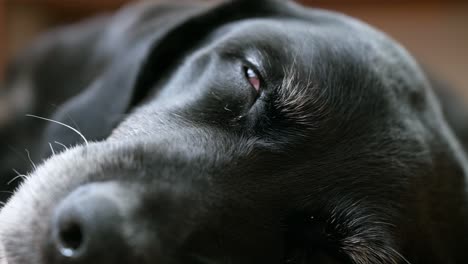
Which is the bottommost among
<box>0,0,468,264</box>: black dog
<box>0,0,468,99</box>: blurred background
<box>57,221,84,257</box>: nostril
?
<box>57,221,84,257</box>: nostril

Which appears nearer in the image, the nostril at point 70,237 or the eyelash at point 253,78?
the nostril at point 70,237

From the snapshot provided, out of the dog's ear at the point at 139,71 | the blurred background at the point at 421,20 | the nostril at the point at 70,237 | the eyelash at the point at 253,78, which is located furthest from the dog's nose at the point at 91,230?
the blurred background at the point at 421,20

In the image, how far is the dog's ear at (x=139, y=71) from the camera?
2105 mm

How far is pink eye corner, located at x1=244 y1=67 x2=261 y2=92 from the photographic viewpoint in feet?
5.60

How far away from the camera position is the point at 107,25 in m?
3.19

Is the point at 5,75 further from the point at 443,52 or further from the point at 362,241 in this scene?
the point at 443,52

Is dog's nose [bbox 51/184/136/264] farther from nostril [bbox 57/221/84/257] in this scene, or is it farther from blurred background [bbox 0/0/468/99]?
blurred background [bbox 0/0/468/99]

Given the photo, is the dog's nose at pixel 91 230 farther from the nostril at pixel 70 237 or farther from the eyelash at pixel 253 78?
the eyelash at pixel 253 78

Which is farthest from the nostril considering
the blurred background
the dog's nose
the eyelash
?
the blurred background

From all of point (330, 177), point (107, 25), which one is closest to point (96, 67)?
point (107, 25)

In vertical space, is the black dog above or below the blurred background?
below

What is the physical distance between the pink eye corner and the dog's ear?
52 centimetres

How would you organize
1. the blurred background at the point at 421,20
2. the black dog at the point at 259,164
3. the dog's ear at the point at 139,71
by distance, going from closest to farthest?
1. the black dog at the point at 259,164
2. the dog's ear at the point at 139,71
3. the blurred background at the point at 421,20

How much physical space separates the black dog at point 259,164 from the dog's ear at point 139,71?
1cm
